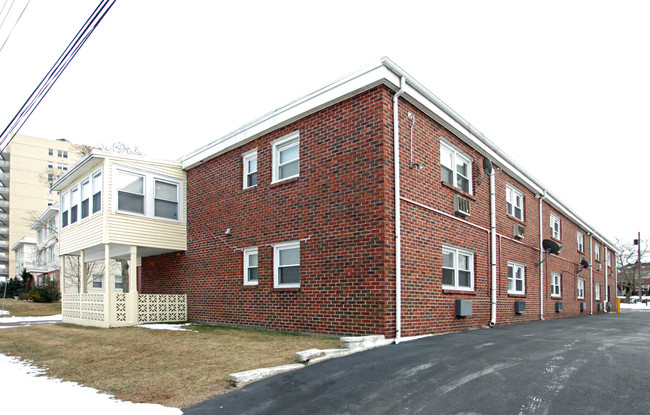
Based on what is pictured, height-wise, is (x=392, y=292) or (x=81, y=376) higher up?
(x=392, y=292)

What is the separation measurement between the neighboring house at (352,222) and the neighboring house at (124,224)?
106 mm

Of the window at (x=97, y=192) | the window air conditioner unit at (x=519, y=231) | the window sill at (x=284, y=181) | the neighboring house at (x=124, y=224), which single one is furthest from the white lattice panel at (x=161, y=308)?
the window air conditioner unit at (x=519, y=231)

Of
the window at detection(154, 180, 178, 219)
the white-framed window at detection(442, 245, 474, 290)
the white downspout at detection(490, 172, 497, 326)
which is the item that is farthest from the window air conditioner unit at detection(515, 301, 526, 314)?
the window at detection(154, 180, 178, 219)

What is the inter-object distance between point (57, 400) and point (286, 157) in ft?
24.9

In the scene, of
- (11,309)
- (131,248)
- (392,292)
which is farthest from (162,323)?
(11,309)

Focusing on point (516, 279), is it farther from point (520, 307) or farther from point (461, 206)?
point (461, 206)

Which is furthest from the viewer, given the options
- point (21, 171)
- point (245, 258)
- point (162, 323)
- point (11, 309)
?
point (21, 171)

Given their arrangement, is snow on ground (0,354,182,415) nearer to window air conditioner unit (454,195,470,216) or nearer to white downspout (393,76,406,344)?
white downspout (393,76,406,344)

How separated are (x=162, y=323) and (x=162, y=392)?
28.5 ft

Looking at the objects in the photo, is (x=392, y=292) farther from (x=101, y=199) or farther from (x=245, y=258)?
(x=101, y=199)

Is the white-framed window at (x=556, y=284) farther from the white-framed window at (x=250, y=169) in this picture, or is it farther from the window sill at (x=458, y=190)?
the white-framed window at (x=250, y=169)

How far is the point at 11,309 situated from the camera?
25578 mm

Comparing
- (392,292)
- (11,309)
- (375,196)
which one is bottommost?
(11,309)

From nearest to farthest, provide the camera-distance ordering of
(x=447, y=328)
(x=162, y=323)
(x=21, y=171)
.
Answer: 1. (x=447, y=328)
2. (x=162, y=323)
3. (x=21, y=171)
